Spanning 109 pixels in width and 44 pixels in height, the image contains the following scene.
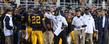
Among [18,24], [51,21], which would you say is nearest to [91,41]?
[51,21]

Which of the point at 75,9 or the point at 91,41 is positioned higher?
the point at 75,9

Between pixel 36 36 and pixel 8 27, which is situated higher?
pixel 8 27

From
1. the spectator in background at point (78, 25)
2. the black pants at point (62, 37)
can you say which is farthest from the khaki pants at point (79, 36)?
the black pants at point (62, 37)

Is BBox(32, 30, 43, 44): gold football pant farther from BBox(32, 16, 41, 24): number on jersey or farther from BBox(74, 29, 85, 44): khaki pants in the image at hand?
BBox(74, 29, 85, 44): khaki pants

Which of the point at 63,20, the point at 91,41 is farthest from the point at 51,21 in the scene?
the point at 91,41

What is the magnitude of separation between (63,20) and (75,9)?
0.41m

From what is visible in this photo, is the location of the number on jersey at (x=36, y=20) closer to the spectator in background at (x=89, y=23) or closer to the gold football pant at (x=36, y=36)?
the gold football pant at (x=36, y=36)

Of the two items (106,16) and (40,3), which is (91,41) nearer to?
(106,16)

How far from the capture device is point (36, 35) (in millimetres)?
10312

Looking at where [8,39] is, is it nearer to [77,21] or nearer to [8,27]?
[8,27]

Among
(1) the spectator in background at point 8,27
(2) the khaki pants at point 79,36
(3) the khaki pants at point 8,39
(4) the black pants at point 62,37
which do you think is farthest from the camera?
(2) the khaki pants at point 79,36

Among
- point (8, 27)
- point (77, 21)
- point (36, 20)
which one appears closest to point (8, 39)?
point (8, 27)

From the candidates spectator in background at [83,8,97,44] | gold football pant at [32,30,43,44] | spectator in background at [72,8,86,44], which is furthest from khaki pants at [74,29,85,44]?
gold football pant at [32,30,43,44]

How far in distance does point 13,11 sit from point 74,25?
144 cm
